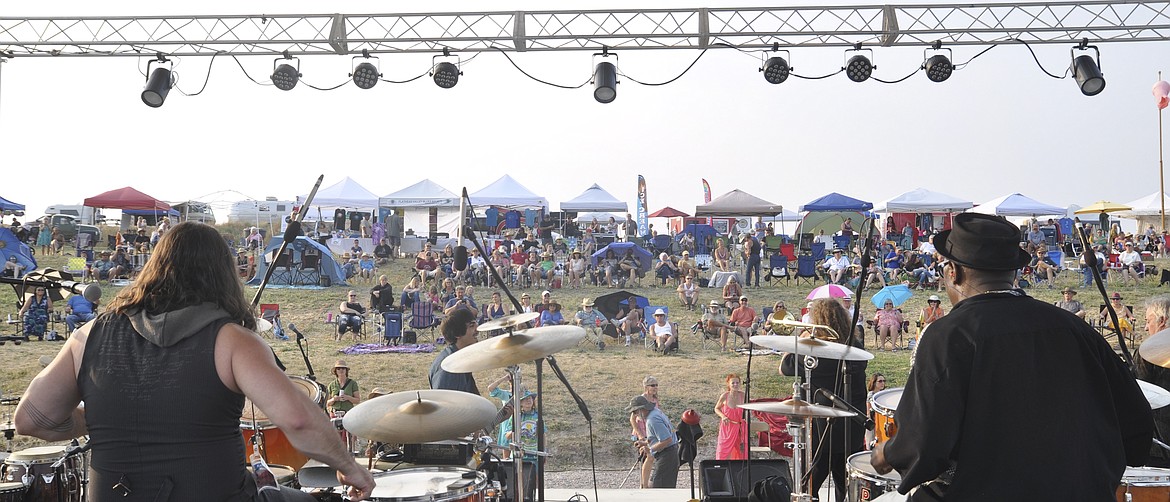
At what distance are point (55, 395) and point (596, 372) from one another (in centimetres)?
941

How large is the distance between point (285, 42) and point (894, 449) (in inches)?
293

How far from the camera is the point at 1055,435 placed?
218 cm

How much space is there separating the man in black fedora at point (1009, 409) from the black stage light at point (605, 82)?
636 cm

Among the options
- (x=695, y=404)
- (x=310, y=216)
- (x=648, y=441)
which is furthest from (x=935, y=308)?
(x=310, y=216)

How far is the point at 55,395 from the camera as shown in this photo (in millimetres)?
2309

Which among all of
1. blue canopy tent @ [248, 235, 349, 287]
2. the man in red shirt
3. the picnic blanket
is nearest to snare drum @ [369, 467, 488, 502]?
the picnic blanket

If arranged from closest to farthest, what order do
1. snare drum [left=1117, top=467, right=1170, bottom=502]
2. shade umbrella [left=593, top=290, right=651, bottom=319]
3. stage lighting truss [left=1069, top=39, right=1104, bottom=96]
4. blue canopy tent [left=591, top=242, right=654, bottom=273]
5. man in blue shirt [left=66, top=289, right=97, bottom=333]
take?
snare drum [left=1117, top=467, right=1170, bottom=502]
stage lighting truss [left=1069, top=39, right=1104, bottom=96]
man in blue shirt [left=66, top=289, right=97, bottom=333]
shade umbrella [left=593, top=290, right=651, bottom=319]
blue canopy tent [left=591, top=242, right=654, bottom=273]

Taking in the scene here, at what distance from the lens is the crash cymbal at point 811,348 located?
3803 millimetres

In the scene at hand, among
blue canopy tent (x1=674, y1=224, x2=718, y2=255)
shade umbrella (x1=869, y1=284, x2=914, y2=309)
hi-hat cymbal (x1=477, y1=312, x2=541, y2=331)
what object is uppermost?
blue canopy tent (x1=674, y1=224, x2=718, y2=255)

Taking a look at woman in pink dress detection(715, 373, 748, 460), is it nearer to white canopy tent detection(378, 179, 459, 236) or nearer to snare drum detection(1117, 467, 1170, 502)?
snare drum detection(1117, 467, 1170, 502)

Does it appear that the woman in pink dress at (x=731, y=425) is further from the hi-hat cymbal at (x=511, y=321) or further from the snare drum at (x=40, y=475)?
the snare drum at (x=40, y=475)

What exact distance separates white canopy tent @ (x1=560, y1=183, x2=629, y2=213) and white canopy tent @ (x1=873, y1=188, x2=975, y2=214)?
19.9ft

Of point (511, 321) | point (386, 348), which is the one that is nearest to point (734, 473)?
point (511, 321)

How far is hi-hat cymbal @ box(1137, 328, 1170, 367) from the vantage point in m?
3.28
